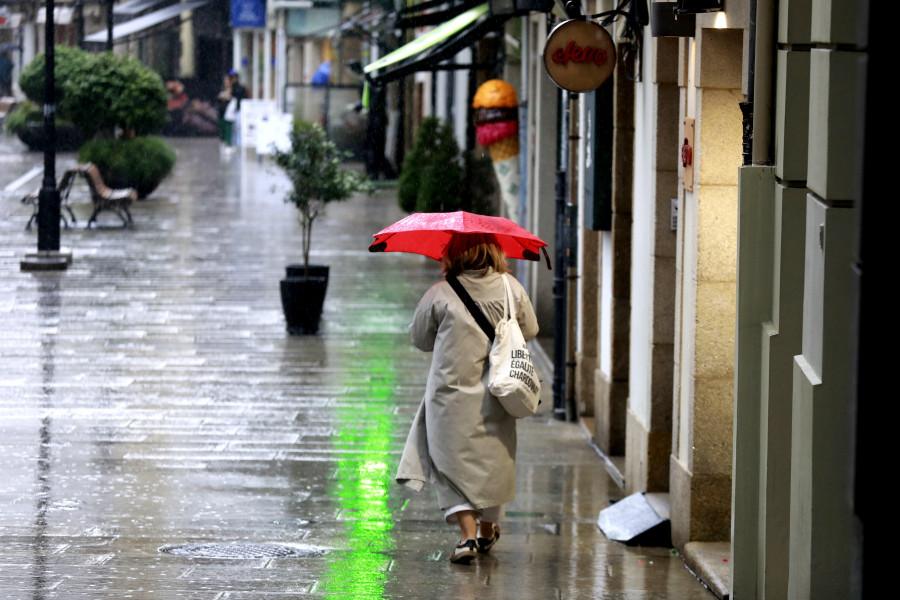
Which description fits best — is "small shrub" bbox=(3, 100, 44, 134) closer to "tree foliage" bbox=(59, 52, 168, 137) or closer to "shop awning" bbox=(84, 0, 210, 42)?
"shop awning" bbox=(84, 0, 210, 42)

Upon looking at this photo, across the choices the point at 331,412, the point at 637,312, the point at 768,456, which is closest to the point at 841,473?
the point at 768,456

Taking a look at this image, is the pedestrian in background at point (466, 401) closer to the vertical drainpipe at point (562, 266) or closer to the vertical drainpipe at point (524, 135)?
the vertical drainpipe at point (562, 266)

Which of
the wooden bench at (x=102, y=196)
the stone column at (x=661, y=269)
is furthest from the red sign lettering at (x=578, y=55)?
the wooden bench at (x=102, y=196)

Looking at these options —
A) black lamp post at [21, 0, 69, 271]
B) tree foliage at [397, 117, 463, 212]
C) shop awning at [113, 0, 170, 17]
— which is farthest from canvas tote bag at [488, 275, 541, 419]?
shop awning at [113, 0, 170, 17]

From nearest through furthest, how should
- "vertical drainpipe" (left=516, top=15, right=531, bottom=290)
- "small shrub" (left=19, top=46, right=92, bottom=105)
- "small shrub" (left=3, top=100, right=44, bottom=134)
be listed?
1. "vertical drainpipe" (left=516, top=15, right=531, bottom=290)
2. "small shrub" (left=19, top=46, right=92, bottom=105)
3. "small shrub" (left=3, top=100, right=44, bottom=134)

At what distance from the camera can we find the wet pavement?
661 centimetres

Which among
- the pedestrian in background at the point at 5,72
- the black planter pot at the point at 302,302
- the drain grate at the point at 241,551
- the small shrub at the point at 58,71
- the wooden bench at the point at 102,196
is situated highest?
the pedestrian in background at the point at 5,72

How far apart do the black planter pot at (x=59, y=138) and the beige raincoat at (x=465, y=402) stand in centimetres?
3145

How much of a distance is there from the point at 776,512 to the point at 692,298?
205 centimetres

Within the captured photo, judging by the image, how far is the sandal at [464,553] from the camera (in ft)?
22.6

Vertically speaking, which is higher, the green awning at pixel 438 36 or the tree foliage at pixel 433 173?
the green awning at pixel 438 36

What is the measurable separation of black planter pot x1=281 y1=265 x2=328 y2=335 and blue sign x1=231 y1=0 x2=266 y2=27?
111 ft

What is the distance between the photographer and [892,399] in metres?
2.68

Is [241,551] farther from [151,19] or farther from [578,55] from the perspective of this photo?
[151,19]
